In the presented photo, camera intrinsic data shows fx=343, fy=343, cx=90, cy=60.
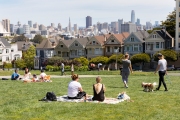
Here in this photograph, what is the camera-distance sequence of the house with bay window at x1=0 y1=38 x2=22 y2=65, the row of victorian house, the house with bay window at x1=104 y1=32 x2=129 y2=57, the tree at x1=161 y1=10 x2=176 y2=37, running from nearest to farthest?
the row of victorian house, the house with bay window at x1=104 y1=32 x2=129 y2=57, the tree at x1=161 y1=10 x2=176 y2=37, the house with bay window at x1=0 y1=38 x2=22 y2=65

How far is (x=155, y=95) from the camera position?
16.6 metres

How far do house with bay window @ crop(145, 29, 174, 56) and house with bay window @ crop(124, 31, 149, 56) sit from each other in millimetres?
1889

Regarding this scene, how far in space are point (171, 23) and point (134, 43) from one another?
15989 mm

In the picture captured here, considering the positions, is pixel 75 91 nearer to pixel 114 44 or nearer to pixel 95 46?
pixel 114 44

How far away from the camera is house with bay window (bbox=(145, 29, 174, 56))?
78125 mm

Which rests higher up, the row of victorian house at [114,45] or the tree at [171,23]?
the tree at [171,23]

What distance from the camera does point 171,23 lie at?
300 ft

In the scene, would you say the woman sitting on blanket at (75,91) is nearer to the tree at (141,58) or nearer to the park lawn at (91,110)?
the park lawn at (91,110)

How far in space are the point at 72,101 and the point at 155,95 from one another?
4.41m

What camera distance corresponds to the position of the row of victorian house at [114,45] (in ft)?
259

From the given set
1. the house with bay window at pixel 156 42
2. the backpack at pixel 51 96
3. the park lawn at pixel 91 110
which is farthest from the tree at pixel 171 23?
the backpack at pixel 51 96

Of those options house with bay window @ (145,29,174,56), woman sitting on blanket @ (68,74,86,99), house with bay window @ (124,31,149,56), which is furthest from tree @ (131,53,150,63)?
woman sitting on blanket @ (68,74,86,99)

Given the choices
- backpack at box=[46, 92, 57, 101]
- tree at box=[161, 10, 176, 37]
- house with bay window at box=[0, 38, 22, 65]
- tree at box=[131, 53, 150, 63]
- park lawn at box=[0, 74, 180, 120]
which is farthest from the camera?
house with bay window at box=[0, 38, 22, 65]

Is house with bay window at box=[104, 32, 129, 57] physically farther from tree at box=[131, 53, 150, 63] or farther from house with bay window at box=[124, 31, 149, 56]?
tree at box=[131, 53, 150, 63]
